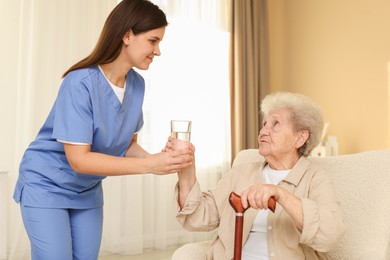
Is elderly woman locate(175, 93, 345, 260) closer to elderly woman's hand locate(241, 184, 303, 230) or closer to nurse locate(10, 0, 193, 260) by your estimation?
elderly woman's hand locate(241, 184, 303, 230)

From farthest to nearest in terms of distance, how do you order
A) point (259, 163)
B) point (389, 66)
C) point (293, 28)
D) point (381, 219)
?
point (293, 28) → point (389, 66) → point (259, 163) → point (381, 219)

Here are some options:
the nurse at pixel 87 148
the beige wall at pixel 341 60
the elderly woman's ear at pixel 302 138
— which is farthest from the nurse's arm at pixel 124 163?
the beige wall at pixel 341 60

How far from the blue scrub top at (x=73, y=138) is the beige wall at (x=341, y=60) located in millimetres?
2668

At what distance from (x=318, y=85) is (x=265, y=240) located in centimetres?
296

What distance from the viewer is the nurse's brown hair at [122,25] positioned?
5.67 ft

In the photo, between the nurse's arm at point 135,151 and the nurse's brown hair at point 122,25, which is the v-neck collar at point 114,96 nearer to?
the nurse's brown hair at point 122,25

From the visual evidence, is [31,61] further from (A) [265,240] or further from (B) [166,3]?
(A) [265,240]

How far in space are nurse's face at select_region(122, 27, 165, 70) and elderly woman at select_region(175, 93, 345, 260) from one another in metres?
0.43

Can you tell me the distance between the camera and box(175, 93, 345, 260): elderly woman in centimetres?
153

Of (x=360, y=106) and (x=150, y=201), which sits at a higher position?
(x=360, y=106)

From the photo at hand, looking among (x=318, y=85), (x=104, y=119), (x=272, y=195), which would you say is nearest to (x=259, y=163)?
(x=272, y=195)

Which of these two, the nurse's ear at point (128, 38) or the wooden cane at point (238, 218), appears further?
the nurse's ear at point (128, 38)

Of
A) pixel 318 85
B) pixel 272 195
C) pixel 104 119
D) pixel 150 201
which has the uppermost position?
pixel 318 85

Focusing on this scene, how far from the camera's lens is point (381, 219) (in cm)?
175
